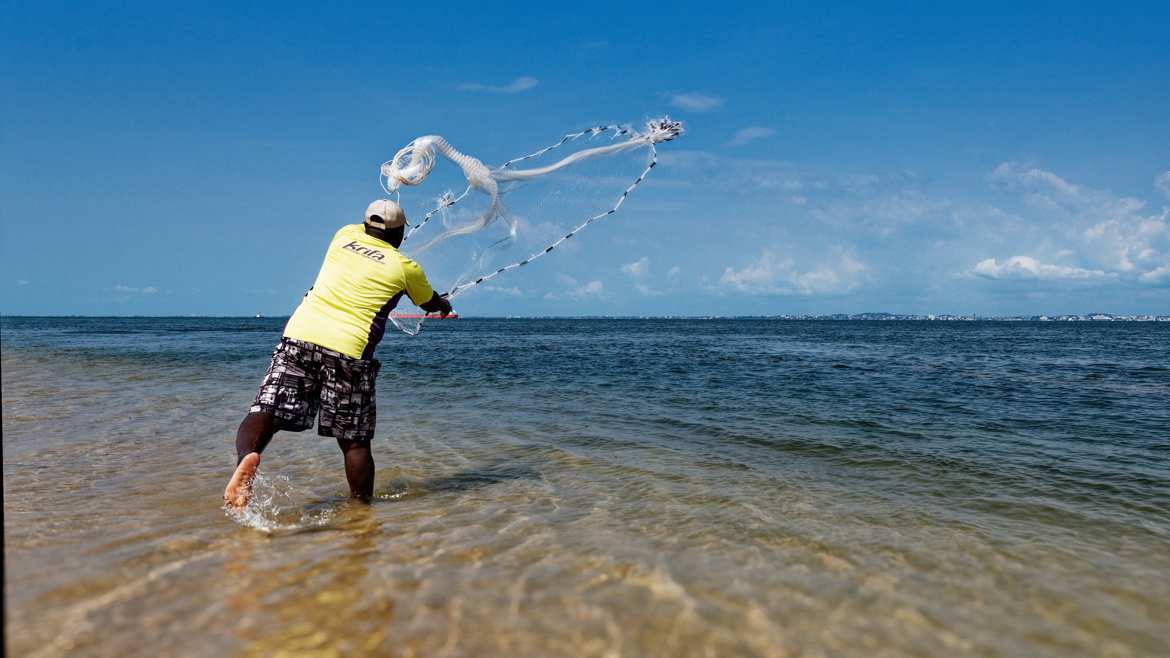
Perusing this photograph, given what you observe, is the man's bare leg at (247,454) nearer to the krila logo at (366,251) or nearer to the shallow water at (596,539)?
the shallow water at (596,539)

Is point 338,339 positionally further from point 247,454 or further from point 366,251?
point 247,454

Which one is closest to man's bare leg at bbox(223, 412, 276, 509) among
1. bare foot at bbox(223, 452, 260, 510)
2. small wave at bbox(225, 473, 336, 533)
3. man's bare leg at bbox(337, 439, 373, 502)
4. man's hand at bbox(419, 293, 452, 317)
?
bare foot at bbox(223, 452, 260, 510)

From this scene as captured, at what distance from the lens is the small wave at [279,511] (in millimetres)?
5277

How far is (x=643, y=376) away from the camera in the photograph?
69.2ft

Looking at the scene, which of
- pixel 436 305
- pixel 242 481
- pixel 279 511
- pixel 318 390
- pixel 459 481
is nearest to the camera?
pixel 242 481

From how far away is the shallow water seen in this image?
3.54 meters

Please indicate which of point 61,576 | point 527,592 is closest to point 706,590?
point 527,592

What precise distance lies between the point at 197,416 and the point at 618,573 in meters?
9.47

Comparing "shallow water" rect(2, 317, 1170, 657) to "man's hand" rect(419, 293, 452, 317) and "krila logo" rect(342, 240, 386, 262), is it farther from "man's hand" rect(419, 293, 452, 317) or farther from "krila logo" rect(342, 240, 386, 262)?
"krila logo" rect(342, 240, 386, 262)

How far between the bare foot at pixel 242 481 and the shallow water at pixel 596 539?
0.22 m

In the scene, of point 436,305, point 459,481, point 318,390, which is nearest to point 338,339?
point 318,390

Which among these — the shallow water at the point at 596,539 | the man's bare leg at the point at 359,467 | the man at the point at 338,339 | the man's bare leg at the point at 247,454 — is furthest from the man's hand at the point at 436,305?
the shallow water at the point at 596,539

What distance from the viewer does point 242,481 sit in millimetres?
5051

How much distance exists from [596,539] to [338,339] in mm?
2395
